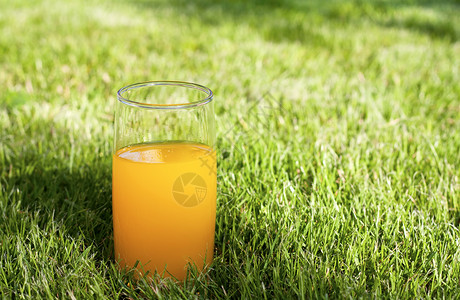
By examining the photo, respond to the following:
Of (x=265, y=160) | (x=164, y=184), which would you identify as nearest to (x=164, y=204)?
(x=164, y=184)

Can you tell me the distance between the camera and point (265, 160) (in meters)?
1.98

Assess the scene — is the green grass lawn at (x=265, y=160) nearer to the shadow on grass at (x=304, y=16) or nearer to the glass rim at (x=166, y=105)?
the shadow on grass at (x=304, y=16)

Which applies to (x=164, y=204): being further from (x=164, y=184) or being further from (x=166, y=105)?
(x=166, y=105)

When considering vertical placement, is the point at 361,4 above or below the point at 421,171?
above

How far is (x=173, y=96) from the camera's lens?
7.95 feet

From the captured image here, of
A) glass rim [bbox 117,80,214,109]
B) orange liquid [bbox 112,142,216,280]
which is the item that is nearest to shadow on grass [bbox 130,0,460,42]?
glass rim [bbox 117,80,214,109]

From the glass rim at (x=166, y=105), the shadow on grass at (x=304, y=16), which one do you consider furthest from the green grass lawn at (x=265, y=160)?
the glass rim at (x=166, y=105)

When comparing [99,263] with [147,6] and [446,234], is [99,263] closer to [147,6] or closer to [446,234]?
[446,234]

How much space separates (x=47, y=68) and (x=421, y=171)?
256cm

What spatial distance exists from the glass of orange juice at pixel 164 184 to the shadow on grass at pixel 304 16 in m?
3.35

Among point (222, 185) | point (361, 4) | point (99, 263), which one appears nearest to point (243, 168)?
point (222, 185)

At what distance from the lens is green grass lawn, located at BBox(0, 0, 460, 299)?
1.37 meters

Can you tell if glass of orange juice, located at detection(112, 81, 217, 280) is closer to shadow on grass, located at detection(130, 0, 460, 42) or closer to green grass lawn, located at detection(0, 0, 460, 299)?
green grass lawn, located at detection(0, 0, 460, 299)

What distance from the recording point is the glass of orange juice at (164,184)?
128cm
